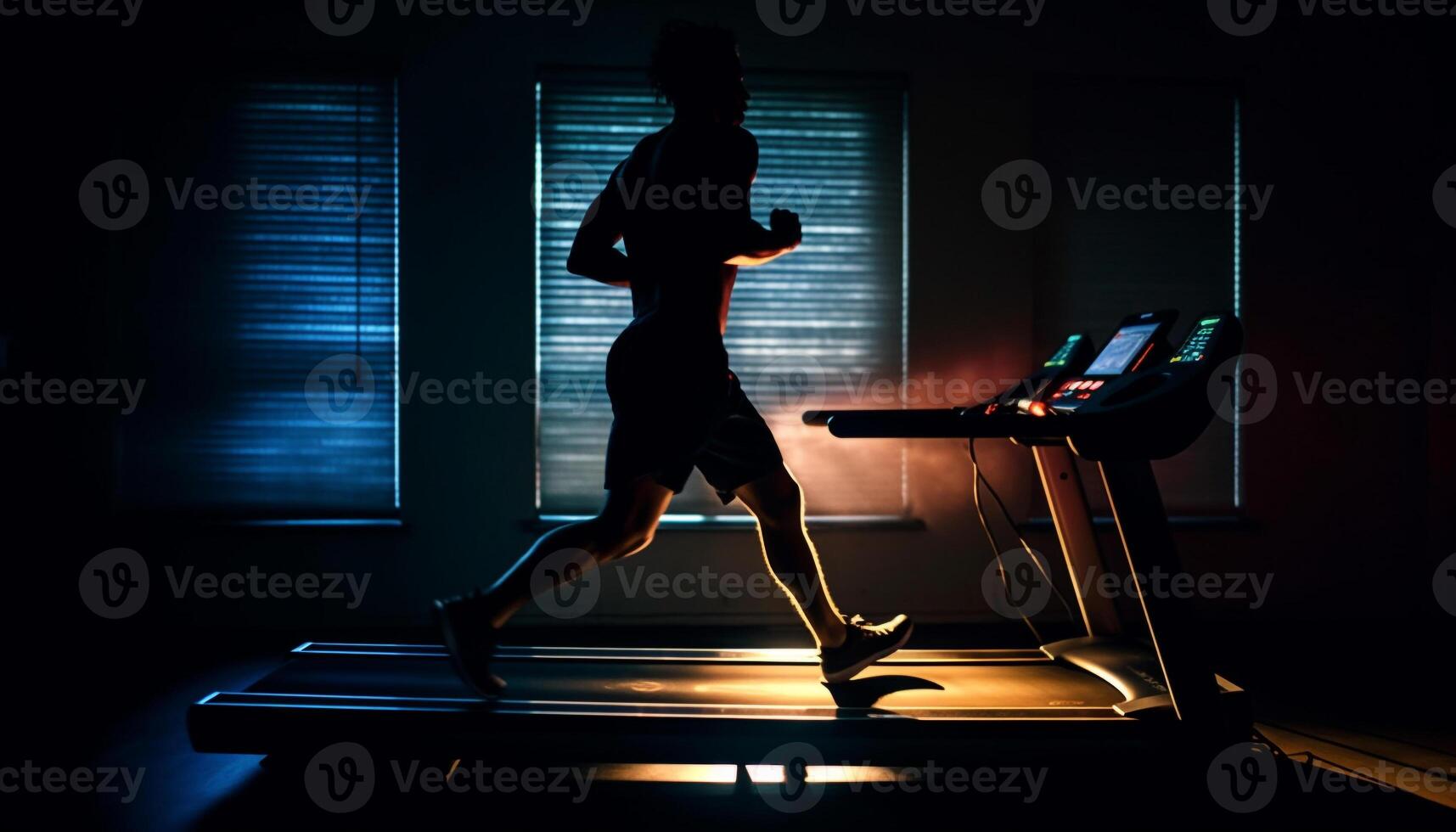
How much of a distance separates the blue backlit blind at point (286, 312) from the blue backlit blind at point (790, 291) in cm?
70

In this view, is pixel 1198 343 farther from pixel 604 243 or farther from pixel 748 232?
pixel 604 243

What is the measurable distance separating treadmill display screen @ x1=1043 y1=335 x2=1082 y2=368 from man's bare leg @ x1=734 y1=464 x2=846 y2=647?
0.92m

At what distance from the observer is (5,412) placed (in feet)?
10.4

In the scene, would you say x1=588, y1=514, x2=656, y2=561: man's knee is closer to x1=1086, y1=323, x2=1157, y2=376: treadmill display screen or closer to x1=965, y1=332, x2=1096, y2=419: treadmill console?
x1=965, y1=332, x2=1096, y2=419: treadmill console

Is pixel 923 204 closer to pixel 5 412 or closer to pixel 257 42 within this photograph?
pixel 257 42

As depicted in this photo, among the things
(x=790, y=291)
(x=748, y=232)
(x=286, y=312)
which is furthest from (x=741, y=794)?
(x=286, y=312)

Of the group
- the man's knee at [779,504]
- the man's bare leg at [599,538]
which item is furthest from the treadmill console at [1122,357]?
the man's bare leg at [599,538]

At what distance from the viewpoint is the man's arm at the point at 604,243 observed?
1.99 metres

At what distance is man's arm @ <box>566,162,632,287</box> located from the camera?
1.99m

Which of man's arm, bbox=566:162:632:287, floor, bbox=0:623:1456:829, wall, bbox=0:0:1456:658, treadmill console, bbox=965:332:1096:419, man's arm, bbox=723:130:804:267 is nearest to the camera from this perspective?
floor, bbox=0:623:1456:829

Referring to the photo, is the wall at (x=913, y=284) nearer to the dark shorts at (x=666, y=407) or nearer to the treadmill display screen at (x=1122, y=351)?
the treadmill display screen at (x=1122, y=351)

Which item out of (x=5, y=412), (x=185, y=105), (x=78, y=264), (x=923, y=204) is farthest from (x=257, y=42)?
(x=923, y=204)

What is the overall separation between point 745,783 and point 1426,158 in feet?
12.6

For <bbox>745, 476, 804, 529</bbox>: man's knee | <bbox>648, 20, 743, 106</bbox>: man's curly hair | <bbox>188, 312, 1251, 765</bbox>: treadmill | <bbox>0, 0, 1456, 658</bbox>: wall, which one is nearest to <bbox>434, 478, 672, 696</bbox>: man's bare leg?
<bbox>188, 312, 1251, 765</bbox>: treadmill
